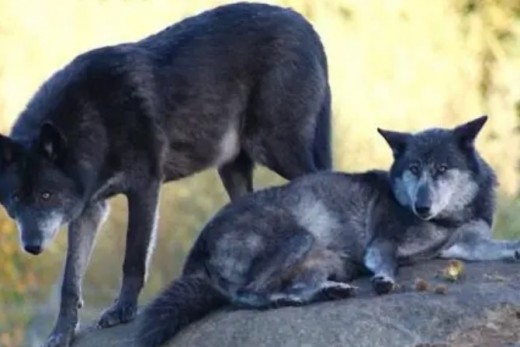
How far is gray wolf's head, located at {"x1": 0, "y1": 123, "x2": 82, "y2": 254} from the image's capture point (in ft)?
21.7

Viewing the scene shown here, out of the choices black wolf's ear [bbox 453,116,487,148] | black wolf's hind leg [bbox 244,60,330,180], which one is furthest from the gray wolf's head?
black wolf's ear [bbox 453,116,487,148]

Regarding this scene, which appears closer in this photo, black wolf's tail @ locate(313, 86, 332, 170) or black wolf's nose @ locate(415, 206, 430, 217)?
black wolf's nose @ locate(415, 206, 430, 217)

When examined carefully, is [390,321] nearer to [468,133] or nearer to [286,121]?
[468,133]

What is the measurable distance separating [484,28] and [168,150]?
13.0ft

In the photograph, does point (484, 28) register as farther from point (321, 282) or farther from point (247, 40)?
point (321, 282)

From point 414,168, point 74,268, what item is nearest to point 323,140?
point 414,168

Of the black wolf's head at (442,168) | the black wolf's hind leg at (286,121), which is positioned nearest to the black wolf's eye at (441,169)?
the black wolf's head at (442,168)

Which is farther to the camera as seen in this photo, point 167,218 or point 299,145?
point 167,218

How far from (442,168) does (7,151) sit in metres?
2.00

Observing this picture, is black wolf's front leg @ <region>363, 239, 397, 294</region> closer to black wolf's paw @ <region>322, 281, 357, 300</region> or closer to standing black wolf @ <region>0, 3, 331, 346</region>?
black wolf's paw @ <region>322, 281, 357, 300</region>

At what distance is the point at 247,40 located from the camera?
7641 millimetres

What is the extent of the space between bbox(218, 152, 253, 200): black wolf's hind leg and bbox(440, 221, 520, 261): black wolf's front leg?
1.37 meters

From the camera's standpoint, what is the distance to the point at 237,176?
7.84m

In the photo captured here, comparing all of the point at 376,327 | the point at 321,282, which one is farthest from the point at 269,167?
the point at 376,327
